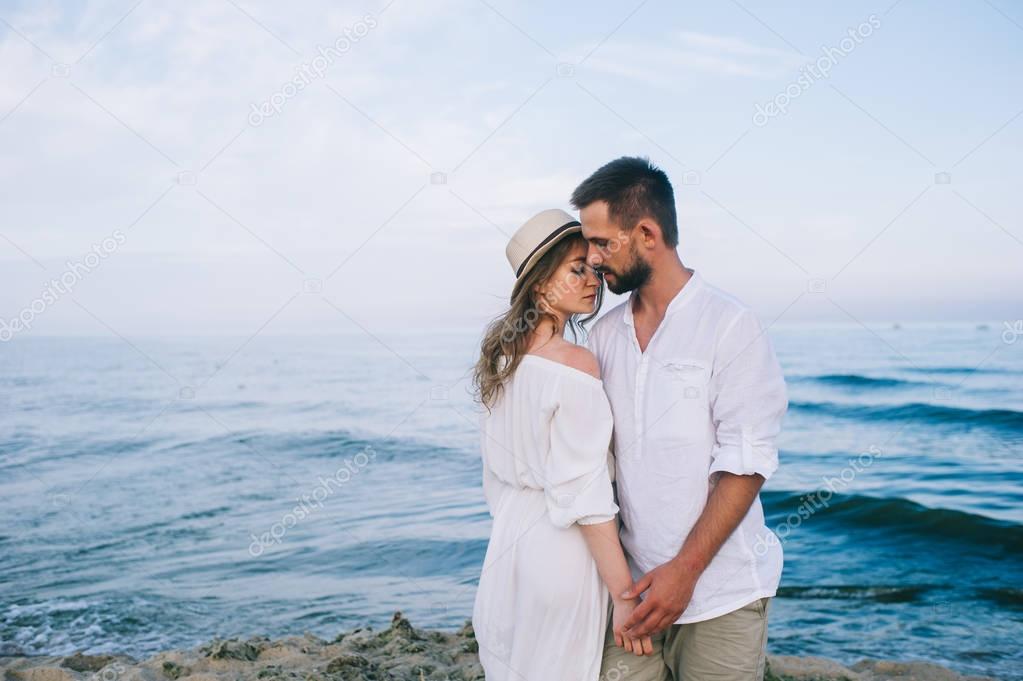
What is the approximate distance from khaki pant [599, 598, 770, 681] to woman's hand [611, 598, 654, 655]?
8cm

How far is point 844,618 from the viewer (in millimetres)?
6629

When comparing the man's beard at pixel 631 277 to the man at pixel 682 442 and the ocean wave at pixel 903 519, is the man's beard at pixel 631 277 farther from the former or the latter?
the ocean wave at pixel 903 519

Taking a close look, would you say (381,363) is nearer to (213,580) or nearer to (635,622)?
(213,580)

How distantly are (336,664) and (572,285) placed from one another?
9.92ft

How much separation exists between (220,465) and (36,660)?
8372mm

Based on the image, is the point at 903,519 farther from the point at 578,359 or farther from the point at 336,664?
the point at 578,359

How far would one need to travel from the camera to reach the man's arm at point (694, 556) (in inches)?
96.8

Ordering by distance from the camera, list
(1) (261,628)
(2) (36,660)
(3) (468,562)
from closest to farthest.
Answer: (2) (36,660) → (1) (261,628) → (3) (468,562)

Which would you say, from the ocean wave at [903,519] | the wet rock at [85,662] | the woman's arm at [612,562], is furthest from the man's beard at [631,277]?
the ocean wave at [903,519]

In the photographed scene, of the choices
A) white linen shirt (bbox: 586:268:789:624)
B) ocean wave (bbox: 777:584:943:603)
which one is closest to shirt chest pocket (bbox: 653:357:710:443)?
white linen shirt (bbox: 586:268:789:624)

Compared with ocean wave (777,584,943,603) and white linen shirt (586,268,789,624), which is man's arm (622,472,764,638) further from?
ocean wave (777,584,943,603)

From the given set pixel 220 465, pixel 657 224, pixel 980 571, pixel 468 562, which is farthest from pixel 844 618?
pixel 220 465

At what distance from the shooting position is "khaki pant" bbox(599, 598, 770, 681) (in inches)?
100.0

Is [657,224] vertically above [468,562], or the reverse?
[657,224]
